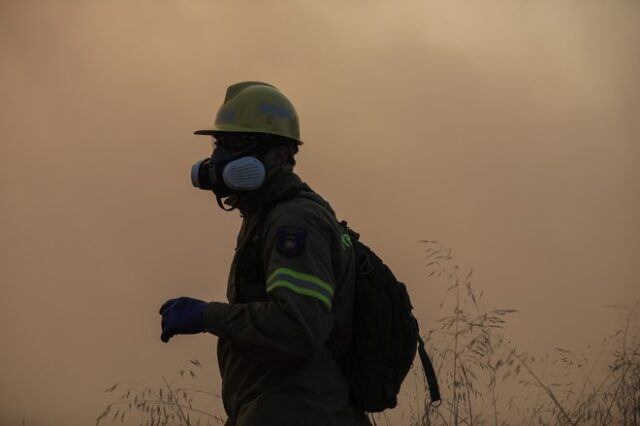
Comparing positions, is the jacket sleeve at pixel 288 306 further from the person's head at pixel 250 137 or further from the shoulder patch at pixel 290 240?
the person's head at pixel 250 137

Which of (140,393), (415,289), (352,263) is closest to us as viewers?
(352,263)

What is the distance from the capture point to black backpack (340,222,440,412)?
1.71m

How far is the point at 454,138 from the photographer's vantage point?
376 centimetres

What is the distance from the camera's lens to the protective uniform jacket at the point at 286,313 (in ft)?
5.01

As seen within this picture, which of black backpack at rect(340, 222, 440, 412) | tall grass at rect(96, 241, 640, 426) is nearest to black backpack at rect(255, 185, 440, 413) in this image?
black backpack at rect(340, 222, 440, 412)

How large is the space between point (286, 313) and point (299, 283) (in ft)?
0.19

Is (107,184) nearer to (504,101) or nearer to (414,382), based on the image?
(414,382)

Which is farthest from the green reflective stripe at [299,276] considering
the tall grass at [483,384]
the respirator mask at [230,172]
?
the tall grass at [483,384]

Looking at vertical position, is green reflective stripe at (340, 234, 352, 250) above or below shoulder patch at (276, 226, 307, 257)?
above

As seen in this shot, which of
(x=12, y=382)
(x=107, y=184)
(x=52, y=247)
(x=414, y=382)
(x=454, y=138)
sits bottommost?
(x=12, y=382)

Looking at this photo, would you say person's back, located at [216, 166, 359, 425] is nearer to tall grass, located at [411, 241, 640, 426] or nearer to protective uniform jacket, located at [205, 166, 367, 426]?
protective uniform jacket, located at [205, 166, 367, 426]

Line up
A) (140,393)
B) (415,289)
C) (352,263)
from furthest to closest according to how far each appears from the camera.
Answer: (415,289)
(140,393)
(352,263)

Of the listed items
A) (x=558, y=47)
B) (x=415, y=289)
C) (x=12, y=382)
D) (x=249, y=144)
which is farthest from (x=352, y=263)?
(x=558, y=47)

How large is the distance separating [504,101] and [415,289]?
94 cm
